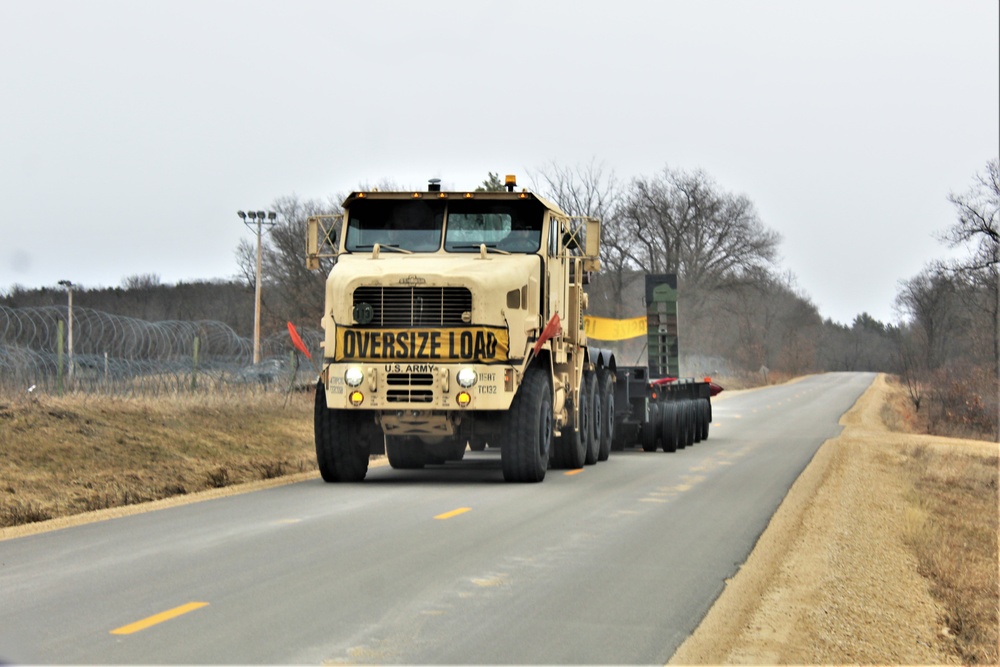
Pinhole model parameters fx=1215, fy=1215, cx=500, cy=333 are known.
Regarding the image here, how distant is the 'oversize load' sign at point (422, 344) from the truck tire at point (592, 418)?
14.7ft

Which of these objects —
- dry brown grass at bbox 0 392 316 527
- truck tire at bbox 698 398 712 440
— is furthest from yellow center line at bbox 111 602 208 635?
truck tire at bbox 698 398 712 440

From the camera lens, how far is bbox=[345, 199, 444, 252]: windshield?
16.6m

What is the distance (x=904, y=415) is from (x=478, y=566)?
142 feet

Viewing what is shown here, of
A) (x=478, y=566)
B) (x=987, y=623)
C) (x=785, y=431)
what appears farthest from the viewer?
(x=785, y=431)

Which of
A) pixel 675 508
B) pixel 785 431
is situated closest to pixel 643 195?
pixel 785 431

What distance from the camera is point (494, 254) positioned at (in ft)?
54.1

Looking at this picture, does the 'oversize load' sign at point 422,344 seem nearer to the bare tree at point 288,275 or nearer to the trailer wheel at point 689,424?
the trailer wheel at point 689,424

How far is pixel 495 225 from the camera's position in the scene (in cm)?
1681

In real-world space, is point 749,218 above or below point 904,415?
above

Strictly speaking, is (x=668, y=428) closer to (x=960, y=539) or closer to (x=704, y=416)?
(x=704, y=416)

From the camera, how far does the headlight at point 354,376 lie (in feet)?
50.2

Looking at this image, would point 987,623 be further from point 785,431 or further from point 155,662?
point 785,431

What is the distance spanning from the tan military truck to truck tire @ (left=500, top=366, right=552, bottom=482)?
18 mm

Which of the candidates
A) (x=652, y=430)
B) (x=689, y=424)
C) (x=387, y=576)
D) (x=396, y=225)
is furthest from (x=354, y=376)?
(x=689, y=424)
